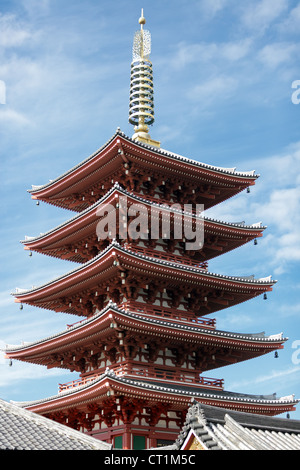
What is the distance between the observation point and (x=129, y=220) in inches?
1251

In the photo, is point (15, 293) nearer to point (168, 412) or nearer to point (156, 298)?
point (156, 298)

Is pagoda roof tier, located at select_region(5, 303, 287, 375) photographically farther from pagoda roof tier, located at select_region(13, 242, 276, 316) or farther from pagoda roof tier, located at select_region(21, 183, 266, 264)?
pagoda roof tier, located at select_region(21, 183, 266, 264)

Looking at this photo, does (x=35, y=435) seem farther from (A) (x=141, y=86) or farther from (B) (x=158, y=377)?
(A) (x=141, y=86)

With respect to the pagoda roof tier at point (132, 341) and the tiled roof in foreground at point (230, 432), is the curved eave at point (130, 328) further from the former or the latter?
the tiled roof in foreground at point (230, 432)

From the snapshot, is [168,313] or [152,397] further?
[168,313]

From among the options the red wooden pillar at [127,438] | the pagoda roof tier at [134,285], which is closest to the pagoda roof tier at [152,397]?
the red wooden pillar at [127,438]

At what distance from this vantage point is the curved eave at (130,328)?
91.9 ft

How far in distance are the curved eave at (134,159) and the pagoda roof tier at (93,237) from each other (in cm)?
230

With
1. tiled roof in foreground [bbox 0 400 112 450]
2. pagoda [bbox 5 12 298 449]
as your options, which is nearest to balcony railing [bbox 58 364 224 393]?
pagoda [bbox 5 12 298 449]

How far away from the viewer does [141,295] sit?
102 feet

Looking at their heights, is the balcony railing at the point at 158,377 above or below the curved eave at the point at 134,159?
below

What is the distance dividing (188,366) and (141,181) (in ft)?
31.6

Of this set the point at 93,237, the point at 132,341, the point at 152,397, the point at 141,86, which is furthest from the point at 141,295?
the point at 141,86

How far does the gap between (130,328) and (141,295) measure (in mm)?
2996
